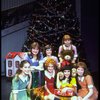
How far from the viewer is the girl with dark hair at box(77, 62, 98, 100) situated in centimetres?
269

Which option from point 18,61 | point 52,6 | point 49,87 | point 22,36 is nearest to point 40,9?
point 52,6

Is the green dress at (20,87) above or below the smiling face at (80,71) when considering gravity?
below

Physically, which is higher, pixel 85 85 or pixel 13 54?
pixel 13 54

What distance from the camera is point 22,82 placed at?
268 centimetres

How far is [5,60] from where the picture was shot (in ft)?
8.88

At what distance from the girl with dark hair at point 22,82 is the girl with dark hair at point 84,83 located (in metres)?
0.45

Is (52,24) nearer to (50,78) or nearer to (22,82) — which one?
(50,78)

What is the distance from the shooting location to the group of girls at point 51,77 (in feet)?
Result: 8.81

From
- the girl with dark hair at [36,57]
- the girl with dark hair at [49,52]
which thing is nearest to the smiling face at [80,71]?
the girl with dark hair at [49,52]

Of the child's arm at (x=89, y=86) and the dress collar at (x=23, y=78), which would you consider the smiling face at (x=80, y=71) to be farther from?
the dress collar at (x=23, y=78)

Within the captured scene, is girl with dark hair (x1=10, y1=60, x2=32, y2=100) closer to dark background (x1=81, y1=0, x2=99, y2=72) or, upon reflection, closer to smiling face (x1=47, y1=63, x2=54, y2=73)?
smiling face (x1=47, y1=63, x2=54, y2=73)

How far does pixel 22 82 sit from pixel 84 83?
56 centimetres

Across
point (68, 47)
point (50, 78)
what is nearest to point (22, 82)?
point (50, 78)

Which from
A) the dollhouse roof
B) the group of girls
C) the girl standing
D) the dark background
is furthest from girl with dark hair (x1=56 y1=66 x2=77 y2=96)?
the dollhouse roof
